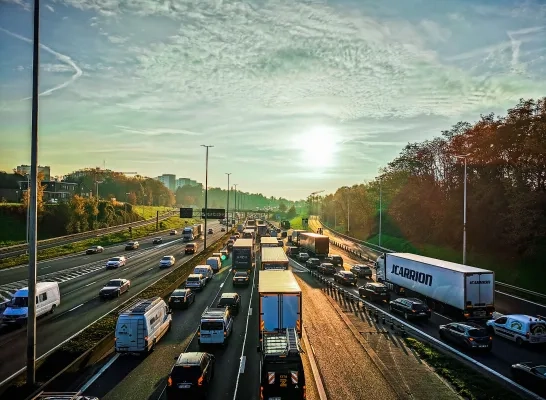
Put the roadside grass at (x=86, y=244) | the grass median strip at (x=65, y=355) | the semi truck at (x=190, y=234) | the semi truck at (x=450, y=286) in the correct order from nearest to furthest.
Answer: the grass median strip at (x=65, y=355)
the semi truck at (x=450, y=286)
the roadside grass at (x=86, y=244)
the semi truck at (x=190, y=234)

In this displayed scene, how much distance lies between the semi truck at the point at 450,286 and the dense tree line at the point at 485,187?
1249 centimetres

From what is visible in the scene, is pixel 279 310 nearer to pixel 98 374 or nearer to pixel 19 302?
pixel 98 374

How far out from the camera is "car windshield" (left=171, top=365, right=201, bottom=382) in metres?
16.7

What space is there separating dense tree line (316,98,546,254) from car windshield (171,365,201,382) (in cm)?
3693

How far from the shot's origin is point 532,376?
18719 millimetres

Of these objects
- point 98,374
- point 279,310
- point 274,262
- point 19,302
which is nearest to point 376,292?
point 274,262

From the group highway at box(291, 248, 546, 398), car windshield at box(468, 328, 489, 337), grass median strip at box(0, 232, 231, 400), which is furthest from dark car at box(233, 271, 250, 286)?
car windshield at box(468, 328, 489, 337)

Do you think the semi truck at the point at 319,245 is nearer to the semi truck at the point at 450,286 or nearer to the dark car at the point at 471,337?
the semi truck at the point at 450,286

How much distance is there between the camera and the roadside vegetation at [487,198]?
139ft

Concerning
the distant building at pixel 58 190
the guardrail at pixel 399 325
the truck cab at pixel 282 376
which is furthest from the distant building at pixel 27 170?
the truck cab at pixel 282 376

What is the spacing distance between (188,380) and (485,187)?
152 feet

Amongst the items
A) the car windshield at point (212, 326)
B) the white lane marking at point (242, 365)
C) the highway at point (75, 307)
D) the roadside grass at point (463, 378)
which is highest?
the car windshield at point (212, 326)

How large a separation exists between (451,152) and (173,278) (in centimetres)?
4591

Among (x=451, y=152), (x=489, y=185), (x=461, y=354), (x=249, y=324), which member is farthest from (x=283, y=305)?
(x=451, y=152)
